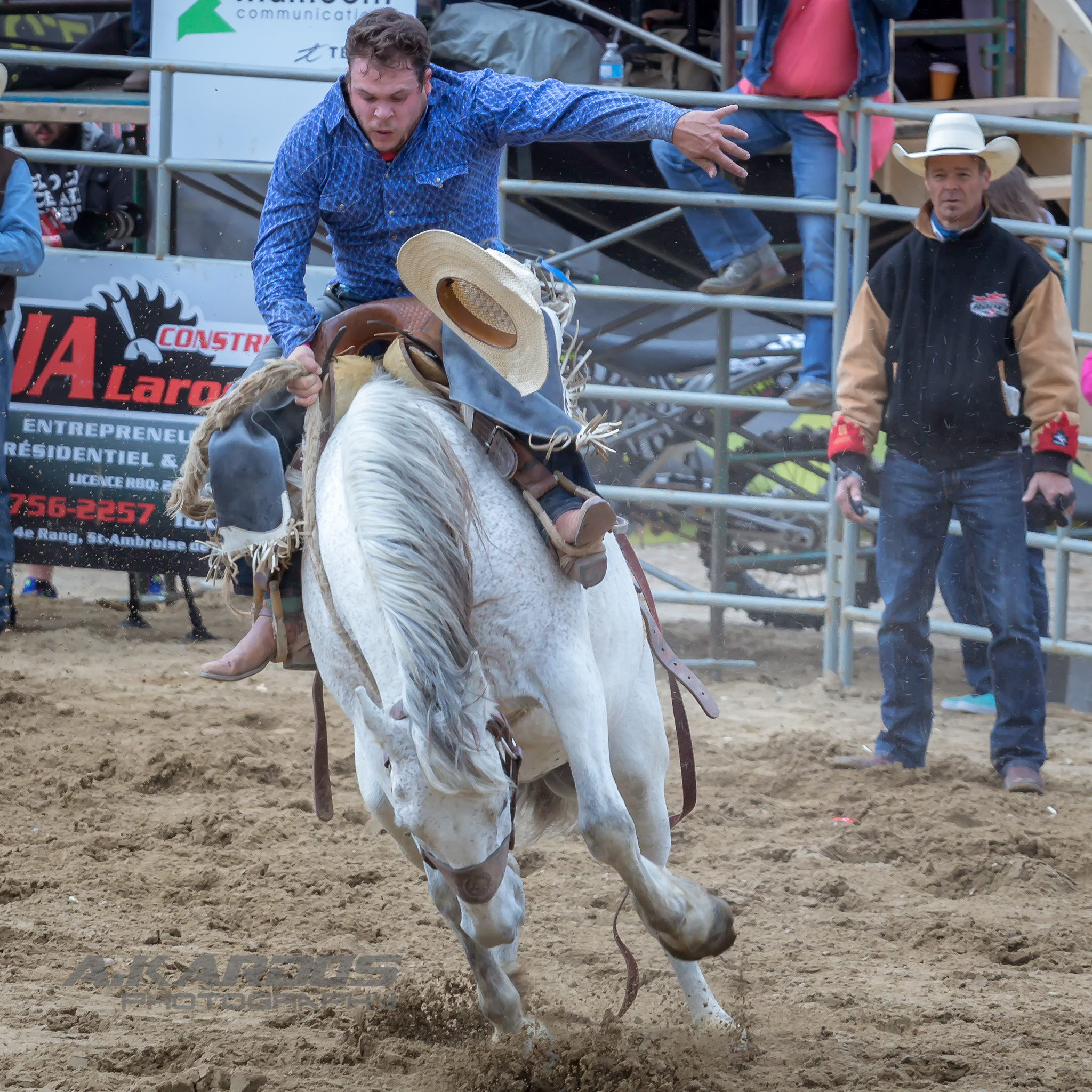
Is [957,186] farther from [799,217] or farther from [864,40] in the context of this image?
[799,217]

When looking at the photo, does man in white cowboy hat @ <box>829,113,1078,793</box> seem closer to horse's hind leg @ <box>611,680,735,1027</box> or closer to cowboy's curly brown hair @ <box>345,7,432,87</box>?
horse's hind leg @ <box>611,680,735,1027</box>

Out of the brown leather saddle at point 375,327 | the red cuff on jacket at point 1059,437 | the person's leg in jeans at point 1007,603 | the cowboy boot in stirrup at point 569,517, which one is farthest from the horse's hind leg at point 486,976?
the red cuff on jacket at point 1059,437

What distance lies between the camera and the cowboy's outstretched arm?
317 cm

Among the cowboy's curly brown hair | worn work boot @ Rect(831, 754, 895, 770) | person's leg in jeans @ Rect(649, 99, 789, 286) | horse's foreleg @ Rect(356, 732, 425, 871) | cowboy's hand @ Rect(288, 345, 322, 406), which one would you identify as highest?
person's leg in jeans @ Rect(649, 99, 789, 286)

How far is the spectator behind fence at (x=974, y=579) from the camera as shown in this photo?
5.88 m

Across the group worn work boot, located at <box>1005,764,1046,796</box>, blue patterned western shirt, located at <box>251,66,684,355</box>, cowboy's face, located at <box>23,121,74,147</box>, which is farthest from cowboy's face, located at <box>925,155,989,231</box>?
cowboy's face, located at <box>23,121,74,147</box>

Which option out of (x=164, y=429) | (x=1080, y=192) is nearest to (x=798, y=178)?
(x=1080, y=192)

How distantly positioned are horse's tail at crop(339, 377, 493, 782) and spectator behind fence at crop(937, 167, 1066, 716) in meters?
3.68

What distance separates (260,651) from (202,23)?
Answer: 4980 mm

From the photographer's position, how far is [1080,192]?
607 cm

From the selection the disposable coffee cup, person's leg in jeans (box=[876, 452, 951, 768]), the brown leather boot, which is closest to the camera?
the brown leather boot

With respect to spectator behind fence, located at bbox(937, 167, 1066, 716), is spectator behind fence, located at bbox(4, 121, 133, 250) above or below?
above

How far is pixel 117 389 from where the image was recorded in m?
7.08

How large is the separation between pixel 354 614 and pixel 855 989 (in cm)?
179
